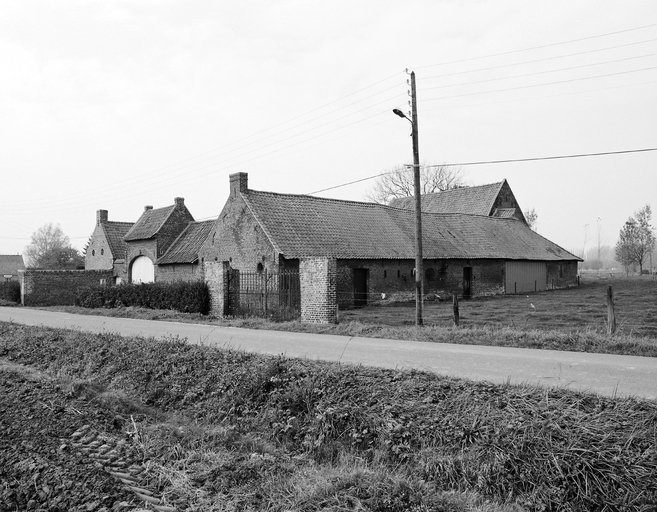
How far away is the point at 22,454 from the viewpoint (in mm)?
6309

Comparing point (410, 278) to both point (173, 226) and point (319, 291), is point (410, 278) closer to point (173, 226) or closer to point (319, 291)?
point (319, 291)

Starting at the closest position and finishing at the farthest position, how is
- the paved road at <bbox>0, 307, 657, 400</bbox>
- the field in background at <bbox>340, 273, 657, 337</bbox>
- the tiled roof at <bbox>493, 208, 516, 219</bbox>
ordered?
the paved road at <bbox>0, 307, 657, 400</bbox> → the field in background at <bbox>340, 273, 657, 337</bbox> → the tiled roof at <bbox>493, 208, 516, 219</bbox>

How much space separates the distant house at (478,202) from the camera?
49.1 m

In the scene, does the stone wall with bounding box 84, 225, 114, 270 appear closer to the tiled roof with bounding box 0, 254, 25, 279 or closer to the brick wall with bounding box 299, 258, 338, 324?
the brick wall with bounding box 299, 258, 338, 324

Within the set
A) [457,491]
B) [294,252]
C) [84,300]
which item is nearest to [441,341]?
[457,491]

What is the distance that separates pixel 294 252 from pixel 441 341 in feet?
42.1

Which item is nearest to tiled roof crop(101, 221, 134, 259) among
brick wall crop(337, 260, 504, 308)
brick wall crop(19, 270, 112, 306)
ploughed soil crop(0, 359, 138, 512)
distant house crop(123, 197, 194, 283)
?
distant house crop(123, 197, 194, 283)

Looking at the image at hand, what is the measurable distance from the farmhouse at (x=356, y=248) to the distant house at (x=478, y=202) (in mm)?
10679

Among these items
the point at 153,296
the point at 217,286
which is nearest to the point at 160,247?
the point at 153,296

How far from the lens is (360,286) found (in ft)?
91.2

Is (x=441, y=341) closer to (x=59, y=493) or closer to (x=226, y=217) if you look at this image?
(x=59, y=493)

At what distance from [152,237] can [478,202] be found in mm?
28050

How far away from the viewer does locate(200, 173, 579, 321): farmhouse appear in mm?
25822

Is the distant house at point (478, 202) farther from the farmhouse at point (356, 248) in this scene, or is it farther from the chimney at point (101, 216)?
the chimney at point (101, 216)
